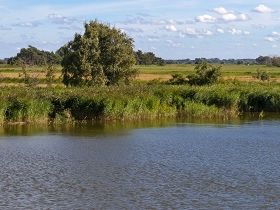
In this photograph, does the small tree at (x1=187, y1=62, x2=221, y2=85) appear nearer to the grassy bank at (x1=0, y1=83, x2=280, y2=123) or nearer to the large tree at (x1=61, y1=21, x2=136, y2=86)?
the large tree at (x1=61, y1=21, x2=136, y2=86)

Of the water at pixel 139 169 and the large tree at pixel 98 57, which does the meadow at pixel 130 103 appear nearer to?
the water at pixel 139 169

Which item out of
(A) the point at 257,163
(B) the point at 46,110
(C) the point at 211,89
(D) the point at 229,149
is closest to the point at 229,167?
(A) the point at 257,163

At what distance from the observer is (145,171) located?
20109 millimetres

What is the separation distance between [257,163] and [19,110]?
1811cm

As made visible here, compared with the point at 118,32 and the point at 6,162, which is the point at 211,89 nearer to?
the point at 118,32

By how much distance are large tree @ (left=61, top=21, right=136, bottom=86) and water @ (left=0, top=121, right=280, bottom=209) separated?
14.8 metres

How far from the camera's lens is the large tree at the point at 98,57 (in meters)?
47.3

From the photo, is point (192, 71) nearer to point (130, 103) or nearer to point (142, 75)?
point (142, 75)

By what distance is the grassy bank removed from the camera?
116 ft

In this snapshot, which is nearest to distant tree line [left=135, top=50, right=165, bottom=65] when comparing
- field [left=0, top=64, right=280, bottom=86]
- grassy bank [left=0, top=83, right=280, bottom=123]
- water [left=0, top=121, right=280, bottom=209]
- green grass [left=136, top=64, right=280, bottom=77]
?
green grass [left=136, top=64, right=280, bottom=77]

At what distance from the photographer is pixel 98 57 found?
157 feet

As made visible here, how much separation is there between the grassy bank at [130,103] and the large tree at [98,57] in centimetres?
571

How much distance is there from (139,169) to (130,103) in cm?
1786

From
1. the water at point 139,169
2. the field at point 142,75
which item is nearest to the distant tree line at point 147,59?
the field at point 142,75
